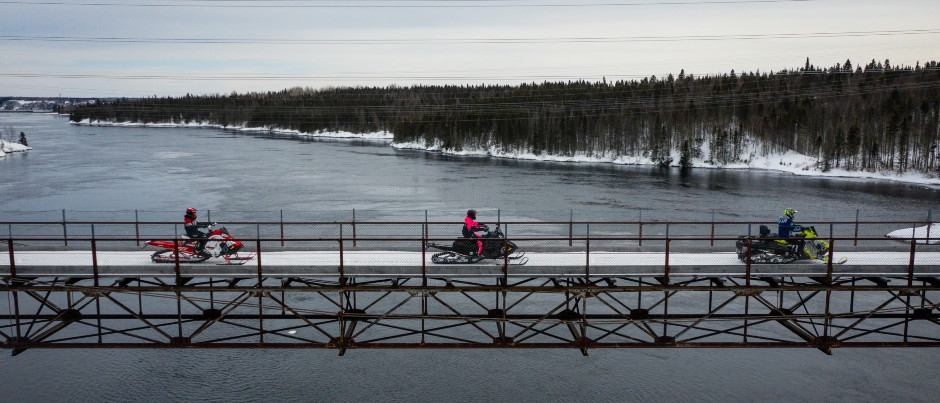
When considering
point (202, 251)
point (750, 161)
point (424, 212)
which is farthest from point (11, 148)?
point (750, 161)

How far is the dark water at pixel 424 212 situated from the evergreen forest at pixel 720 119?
1479 cm

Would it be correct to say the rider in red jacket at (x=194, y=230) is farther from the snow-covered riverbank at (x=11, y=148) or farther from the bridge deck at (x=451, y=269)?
the snow-covered riverbank at (x=11, y=148)

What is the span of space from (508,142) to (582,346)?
11309 cm

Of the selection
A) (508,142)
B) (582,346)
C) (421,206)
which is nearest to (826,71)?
(508,142)

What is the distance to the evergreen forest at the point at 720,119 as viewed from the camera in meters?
99.2

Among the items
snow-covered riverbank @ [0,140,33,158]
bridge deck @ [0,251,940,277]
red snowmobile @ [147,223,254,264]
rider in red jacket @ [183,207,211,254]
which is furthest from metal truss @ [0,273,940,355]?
snow-covered riverbank @ [0,140,33,158]

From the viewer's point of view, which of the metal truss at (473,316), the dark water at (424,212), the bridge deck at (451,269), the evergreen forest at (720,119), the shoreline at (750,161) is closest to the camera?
the bridge deck at (451,269)

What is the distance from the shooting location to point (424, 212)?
4981 centimetres

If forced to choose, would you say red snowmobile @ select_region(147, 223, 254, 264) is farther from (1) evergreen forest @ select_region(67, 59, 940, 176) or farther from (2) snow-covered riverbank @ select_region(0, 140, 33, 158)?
(2) snow-covered riverbank @ select_region(0, 140, 33, 158)

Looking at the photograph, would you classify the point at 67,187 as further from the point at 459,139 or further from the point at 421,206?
the point at 459,139

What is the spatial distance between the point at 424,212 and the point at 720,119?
90634 millimetres

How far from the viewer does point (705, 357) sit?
24.3m

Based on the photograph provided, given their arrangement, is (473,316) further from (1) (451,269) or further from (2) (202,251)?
(2) (202,251)

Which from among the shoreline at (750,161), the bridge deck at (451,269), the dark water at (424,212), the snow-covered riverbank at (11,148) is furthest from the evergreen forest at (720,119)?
the bridge deck at (451,269)
